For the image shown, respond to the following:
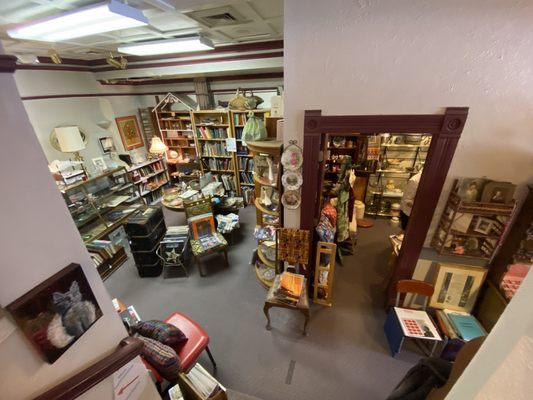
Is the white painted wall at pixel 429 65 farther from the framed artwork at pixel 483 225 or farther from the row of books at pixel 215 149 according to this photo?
the row of books at pixel 215 149

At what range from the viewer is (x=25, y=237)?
77 cm

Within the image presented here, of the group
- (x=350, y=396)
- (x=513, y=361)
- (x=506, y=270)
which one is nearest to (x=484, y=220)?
(x=506, y=270)

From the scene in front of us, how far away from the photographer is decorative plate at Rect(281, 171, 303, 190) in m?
2.45

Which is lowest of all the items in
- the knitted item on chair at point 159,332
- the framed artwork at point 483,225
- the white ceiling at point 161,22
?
the knitted item on chair at point 159,332

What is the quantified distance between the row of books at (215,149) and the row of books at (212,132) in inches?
7.2

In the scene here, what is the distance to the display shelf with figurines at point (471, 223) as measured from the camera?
2051 millimetres

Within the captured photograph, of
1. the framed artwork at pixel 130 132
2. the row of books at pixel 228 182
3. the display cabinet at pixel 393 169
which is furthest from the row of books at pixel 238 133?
the display cabinet at pixel 393 169

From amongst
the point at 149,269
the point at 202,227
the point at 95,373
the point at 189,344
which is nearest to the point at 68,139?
the point at 149,269

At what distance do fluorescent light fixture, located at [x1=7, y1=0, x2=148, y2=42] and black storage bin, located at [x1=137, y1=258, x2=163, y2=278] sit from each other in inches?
115

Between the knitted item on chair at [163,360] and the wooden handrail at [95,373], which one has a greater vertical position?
the wooden handrail at [95,373]

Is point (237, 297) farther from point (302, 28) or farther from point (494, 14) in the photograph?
point (494, 14)

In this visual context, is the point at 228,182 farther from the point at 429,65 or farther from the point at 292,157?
the point at 429,65

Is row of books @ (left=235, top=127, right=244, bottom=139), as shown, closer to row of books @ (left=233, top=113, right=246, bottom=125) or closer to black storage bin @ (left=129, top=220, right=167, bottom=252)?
row of books @ (left=233, top=113, right=246, bottom=125)

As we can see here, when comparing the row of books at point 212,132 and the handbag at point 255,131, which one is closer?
the handbag at point 255,131
